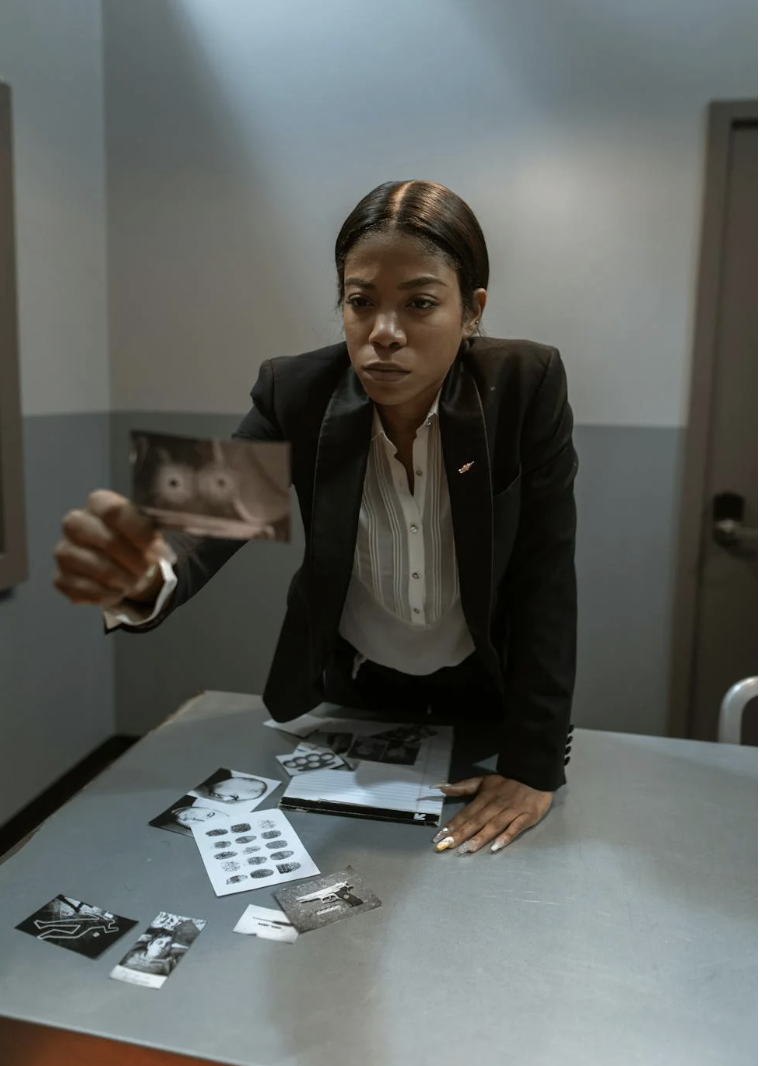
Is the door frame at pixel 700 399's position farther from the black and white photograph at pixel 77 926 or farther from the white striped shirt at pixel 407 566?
the black and white photograph at pixel 77 926

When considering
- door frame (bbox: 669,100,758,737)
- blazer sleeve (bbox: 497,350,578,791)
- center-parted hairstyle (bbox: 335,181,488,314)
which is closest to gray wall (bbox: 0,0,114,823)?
center-parted hairstyle (bbox: 335,181,488,314)

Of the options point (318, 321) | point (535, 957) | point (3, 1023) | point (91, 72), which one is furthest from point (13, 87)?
point (535, 957)

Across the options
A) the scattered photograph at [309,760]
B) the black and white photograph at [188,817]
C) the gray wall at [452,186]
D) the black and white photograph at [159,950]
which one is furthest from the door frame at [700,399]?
the black and white photograph at [159,950]

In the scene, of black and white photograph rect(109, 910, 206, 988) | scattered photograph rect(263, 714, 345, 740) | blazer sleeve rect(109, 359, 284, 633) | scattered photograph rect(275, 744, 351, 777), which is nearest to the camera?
blazer sleeve rect(109, 359, 284, 633)

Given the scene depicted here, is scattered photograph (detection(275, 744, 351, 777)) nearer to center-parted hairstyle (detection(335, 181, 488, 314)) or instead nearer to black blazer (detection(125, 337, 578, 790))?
black blazer (detection(125, 337, 578, 790))

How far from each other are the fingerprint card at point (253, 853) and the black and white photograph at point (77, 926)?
4.4 inches

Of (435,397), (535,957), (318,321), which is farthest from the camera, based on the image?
(318,321)

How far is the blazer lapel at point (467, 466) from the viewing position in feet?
3.12

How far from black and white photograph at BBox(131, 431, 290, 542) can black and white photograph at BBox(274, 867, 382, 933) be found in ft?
1.70

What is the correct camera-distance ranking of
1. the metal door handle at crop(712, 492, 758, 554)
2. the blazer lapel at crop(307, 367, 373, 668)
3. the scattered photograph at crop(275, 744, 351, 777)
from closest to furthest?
the blazer lapel at crop(307, 367, 373, 668), the scattered photograph at crop(275, 744, 351, 777), the metal door handle at crop(712, 492, 758, 554)

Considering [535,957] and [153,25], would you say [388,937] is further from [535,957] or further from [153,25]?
[153,25]

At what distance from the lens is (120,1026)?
2.35 ft

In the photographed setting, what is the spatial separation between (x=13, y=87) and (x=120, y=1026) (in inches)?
38.6

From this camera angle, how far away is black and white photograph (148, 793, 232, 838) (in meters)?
1.03
